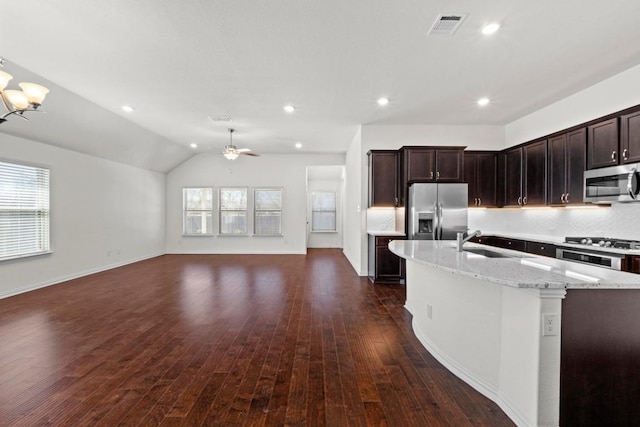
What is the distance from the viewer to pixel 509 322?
1.92m

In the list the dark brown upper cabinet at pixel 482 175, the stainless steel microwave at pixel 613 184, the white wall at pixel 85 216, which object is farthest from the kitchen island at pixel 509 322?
the white wall at pixel 85 216

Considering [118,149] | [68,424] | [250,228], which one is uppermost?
[118,149]

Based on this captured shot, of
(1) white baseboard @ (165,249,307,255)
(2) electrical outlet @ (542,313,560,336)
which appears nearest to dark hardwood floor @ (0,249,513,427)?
(2) electrical outlet @ (542,313,560,336)

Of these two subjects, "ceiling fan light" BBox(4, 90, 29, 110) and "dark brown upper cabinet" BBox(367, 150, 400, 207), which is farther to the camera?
"dark brown upper cabinet" BBox(367, 150, 400, 207)

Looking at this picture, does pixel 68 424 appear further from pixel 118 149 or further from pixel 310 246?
pixel 310 246

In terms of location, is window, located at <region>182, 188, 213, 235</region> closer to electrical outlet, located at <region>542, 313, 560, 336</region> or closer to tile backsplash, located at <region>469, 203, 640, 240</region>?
tile backsplash, located at <region>469, 203, 640, 240</region>

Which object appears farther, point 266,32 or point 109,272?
point 109,272

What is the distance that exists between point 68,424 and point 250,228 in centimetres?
736

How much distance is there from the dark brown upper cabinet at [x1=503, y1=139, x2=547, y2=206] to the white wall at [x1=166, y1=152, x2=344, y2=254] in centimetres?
464

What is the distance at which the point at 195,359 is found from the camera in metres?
2.65

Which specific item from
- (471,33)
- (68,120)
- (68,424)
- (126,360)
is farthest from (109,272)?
(471,33)

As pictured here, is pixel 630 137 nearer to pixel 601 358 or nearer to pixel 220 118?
pixel 601 358

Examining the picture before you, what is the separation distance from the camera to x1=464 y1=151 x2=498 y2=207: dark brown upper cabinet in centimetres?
578

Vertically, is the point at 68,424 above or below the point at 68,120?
below
